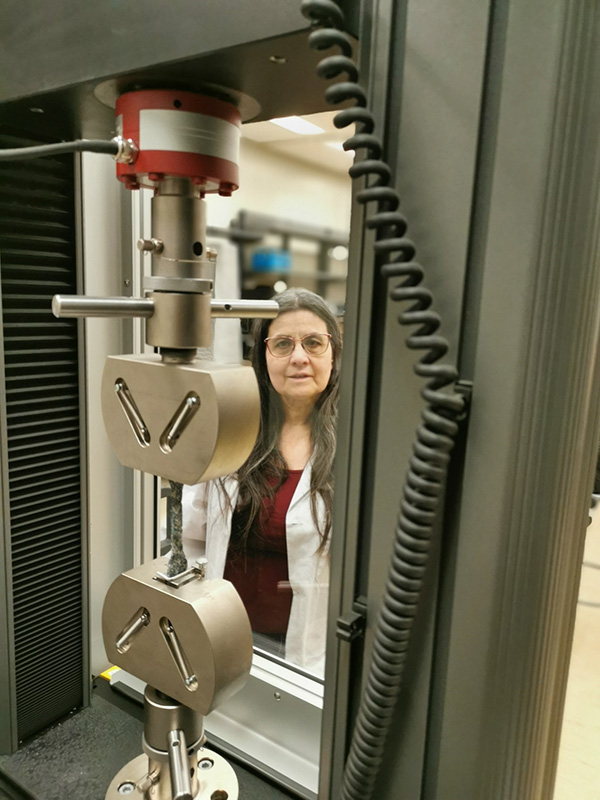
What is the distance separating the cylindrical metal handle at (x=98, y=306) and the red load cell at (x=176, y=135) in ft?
0.45

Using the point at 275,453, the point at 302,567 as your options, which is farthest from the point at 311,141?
the point at 302,567

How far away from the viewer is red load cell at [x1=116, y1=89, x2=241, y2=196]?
59cm

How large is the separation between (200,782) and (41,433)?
1.81 ft

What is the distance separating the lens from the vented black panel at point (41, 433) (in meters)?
0.87

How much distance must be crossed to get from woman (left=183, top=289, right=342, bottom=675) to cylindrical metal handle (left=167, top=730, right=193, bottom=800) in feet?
2.35

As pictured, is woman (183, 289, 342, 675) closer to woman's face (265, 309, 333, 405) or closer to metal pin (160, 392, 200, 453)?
woman's face (265, 309, 333, 405)

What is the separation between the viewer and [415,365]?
1.58 ft

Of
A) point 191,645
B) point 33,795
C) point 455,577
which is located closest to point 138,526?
point 33,795

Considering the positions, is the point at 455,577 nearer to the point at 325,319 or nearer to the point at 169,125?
the point at 169,125

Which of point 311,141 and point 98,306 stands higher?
point 311,141

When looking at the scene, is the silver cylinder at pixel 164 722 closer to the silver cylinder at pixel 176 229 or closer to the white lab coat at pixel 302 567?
the silver cylinder at pixel 176 229

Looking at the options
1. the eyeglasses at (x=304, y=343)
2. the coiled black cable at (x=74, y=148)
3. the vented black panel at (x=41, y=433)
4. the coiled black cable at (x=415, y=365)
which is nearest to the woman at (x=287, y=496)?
the eyeglasses at (x=304, y=343)

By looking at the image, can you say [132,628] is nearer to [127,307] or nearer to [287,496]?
[127,307]

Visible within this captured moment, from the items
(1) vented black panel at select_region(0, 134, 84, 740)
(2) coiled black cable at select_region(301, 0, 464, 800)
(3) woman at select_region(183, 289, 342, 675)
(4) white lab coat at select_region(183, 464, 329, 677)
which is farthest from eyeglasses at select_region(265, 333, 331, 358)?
(2) coiled black cable at select_region(301, 0, 464, 800)
